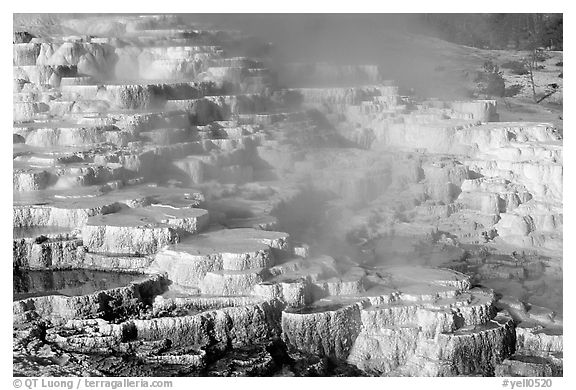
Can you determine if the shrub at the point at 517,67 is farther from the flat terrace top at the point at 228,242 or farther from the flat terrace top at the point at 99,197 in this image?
the flat terrace top at the point at 228,242

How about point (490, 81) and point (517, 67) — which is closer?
point (490, 81)

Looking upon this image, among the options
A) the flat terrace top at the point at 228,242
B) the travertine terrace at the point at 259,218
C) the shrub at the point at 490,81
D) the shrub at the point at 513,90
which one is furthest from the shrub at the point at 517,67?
the flat terrace top at the point at 228,242

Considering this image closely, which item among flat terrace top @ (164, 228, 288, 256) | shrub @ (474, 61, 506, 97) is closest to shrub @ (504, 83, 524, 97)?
shrub @ (474, 61, 506, 97)

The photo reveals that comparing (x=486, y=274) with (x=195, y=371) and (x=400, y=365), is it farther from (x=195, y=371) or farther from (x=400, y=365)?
(x=195, y=371)

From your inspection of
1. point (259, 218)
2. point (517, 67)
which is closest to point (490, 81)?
point (517, 67)

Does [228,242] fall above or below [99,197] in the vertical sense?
below

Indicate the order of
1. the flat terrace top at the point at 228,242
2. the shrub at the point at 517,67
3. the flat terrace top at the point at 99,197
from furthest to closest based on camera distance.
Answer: the shrub at the point at 517,67
the flat terrace top at the point at 99,197
the flat terrace top at the point at 228,242

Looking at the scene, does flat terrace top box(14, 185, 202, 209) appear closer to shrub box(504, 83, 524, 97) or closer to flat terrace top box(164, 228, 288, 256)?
flat terrace top box(164, 228, 288, 256)

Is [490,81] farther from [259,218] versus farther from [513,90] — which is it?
[259,218]

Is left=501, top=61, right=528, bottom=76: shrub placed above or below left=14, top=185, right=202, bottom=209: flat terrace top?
above
